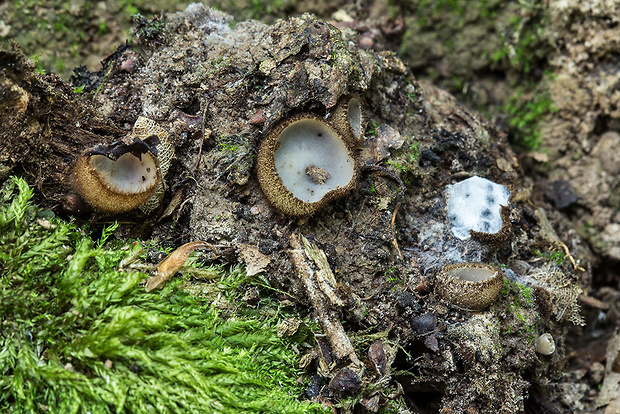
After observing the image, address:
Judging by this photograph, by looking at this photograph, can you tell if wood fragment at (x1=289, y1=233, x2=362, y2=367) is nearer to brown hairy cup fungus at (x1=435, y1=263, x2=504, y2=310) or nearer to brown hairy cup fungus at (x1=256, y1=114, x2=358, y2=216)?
brown hairy cup fungus at (x1=256, y1=114, x2=358, y2=216)

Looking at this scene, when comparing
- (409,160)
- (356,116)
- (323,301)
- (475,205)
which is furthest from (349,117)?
(323,301)

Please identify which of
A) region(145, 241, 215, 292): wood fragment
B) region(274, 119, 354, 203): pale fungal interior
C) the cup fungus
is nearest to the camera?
region(145, 241, 215, 292): wood fragment

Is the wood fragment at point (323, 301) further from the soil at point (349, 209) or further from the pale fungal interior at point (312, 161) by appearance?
the pale fungal interior at point (312, 161)

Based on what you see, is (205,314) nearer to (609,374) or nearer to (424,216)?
(424,216)

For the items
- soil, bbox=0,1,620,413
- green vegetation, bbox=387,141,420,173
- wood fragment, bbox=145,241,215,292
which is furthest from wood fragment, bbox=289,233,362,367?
green vegetation, bbox=387,141,420,173

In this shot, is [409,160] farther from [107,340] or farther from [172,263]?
[107,340]
